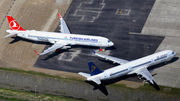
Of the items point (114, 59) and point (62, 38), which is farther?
point (62, 38)

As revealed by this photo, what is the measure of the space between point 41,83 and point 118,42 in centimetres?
3391

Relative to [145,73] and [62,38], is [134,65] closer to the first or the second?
[145,73]

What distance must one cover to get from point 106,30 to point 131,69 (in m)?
29.1

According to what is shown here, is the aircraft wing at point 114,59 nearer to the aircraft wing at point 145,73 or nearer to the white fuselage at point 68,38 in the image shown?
the white fuselage at point 68,38

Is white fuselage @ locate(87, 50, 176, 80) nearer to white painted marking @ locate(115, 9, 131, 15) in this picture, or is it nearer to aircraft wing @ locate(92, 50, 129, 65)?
aircraft wing @ locate(92, 50, 129, 65)

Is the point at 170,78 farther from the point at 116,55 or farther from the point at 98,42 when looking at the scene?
the point at 98,42

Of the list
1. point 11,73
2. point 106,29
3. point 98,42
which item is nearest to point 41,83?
point 11,73

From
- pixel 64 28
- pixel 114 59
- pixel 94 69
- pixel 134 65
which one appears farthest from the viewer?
pixel 64 28

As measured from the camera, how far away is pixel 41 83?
250 ft

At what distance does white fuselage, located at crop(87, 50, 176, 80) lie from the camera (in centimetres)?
6662

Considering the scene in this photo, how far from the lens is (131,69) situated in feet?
227

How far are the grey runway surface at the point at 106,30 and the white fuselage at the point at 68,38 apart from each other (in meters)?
3.66

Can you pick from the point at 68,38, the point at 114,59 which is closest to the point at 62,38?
the point at 68,38

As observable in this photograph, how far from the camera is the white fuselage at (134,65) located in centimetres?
6662
